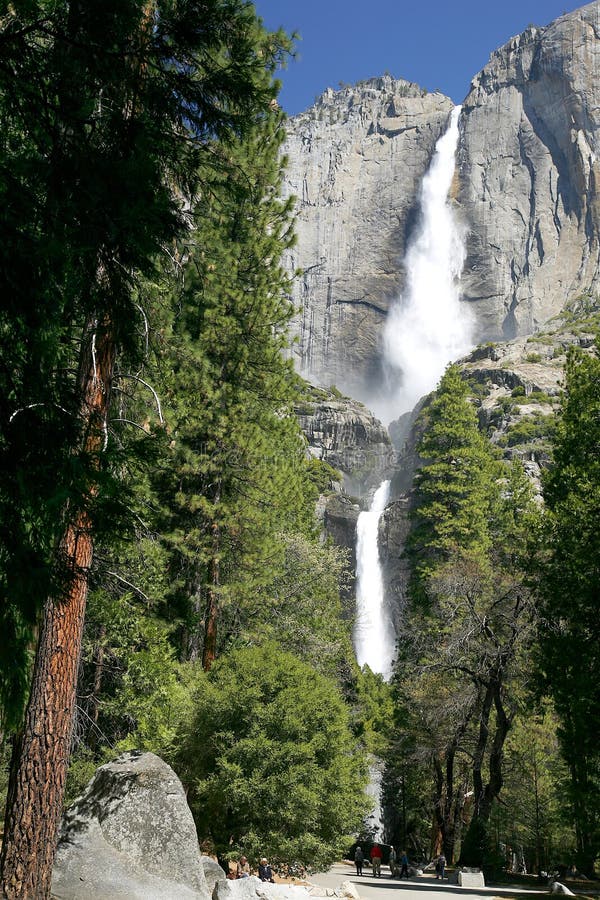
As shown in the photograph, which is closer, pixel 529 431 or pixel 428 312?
pixel 529 431

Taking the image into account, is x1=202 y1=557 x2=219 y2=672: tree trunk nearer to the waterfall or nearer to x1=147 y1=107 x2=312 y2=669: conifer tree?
x1=147 y1=107 x2=312 y2=669: conifer tree

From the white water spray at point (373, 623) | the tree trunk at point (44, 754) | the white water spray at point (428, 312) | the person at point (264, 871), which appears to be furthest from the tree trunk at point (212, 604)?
the white water spray at point (428, 312)

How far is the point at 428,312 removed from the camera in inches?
4675

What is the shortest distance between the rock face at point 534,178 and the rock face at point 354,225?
9427 mm

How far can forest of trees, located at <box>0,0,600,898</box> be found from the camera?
12.2 ft

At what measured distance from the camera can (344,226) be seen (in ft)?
407

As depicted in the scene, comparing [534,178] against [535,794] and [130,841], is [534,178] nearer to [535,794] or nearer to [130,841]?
[535,794]

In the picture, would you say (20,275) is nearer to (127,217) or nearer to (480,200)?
(127,217)

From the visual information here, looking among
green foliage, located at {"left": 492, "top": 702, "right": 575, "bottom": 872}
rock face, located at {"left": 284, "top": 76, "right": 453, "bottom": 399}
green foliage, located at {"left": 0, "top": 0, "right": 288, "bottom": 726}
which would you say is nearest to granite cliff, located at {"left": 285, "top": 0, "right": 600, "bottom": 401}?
rock face, located at {"left": 284, "top": 76, "right": 453, "bottom": 399}

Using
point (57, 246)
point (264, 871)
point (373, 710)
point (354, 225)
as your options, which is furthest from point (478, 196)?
point (57, 246)

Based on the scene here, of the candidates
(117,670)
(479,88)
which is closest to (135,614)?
(117,670)

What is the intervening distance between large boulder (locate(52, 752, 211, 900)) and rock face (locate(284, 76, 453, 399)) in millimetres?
111206

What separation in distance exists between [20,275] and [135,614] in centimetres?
994

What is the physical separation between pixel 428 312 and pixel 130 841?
114165mm
